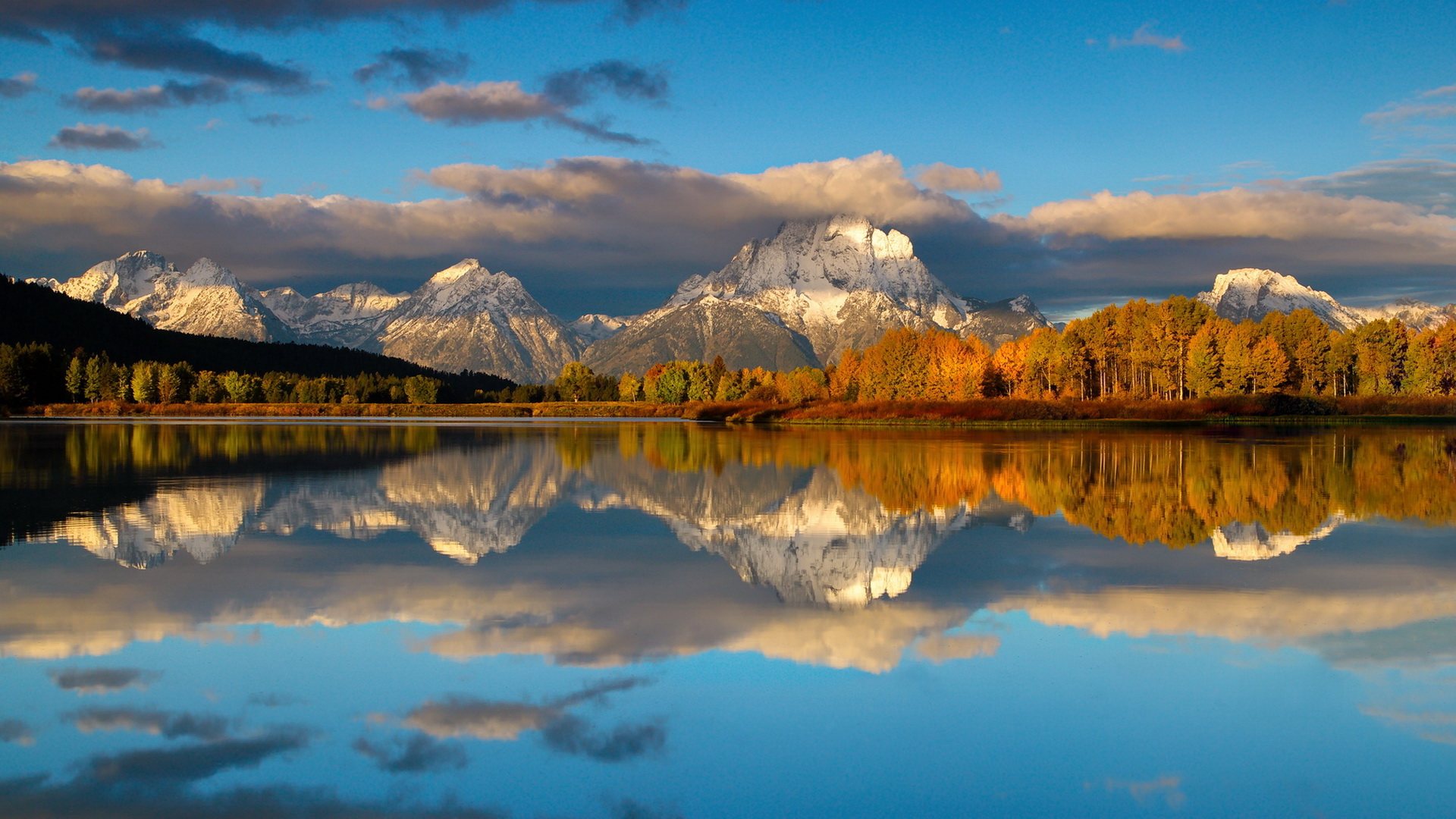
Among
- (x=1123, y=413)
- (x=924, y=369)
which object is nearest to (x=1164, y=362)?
(x=924, y=369)

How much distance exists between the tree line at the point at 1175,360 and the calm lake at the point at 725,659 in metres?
115

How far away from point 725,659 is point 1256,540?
16.2 meters

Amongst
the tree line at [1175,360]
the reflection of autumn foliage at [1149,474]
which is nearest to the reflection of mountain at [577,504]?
the reflection of autumn foliage at [1149,474]

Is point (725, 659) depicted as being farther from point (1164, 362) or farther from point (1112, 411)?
point (1164, 362)

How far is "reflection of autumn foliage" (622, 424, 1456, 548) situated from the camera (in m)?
28.5

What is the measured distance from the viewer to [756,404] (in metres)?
163

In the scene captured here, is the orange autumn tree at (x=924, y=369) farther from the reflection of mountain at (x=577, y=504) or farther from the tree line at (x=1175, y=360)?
the reflection of mountain at (x=577, y=504)

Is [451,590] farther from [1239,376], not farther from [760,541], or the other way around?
[1239,376]

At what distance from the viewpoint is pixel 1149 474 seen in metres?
40.9

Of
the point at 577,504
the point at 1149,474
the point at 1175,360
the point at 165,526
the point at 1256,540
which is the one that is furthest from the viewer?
the point at 1175,360

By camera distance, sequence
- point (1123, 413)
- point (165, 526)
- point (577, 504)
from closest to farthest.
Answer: point (165, 526) → point (577, 504) → point (1123, 413)

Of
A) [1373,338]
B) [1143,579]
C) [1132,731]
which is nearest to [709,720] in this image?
[1132,731]

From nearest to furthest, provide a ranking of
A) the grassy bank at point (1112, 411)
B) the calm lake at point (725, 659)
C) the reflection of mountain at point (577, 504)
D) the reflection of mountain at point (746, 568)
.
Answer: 1. the calm lake at point (725, 659)
2. the reflection of mountain at point (746, 568)
3. the reflection of mountain at point (577, 504)
4. the grassy bank at point (1112, 411)

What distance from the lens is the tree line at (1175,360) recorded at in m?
136
